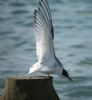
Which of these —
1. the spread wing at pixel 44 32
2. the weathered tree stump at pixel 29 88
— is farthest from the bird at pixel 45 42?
the weathered tree stump at pixel 29 88

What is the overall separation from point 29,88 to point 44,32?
1.91ft

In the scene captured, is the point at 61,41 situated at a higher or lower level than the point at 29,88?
lower

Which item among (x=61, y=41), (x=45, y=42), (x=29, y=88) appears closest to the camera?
(x=29, y=88)

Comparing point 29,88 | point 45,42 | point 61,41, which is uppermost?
point 45,42

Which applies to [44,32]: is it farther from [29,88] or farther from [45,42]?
[29,88]

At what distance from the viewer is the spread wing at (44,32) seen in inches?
246

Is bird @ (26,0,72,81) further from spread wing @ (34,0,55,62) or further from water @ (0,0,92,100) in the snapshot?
water @ (0,0,92,100)

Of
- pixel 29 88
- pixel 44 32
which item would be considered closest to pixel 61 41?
pixel 44 32

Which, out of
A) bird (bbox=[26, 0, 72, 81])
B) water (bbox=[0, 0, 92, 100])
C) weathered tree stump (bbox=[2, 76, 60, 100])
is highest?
bird (bbox=[26, 0, 72, 81])

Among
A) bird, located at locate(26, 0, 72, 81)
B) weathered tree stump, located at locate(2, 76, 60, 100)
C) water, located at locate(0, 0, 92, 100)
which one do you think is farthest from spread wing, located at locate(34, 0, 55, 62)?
water, located at locate(0, 0, 92, 100)

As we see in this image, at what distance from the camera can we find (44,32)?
6.29 meters

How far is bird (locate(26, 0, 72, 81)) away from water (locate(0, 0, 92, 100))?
313 centimetres

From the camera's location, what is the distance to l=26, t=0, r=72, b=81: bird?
6.20 meters

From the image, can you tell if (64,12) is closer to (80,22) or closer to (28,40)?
(80,22)
